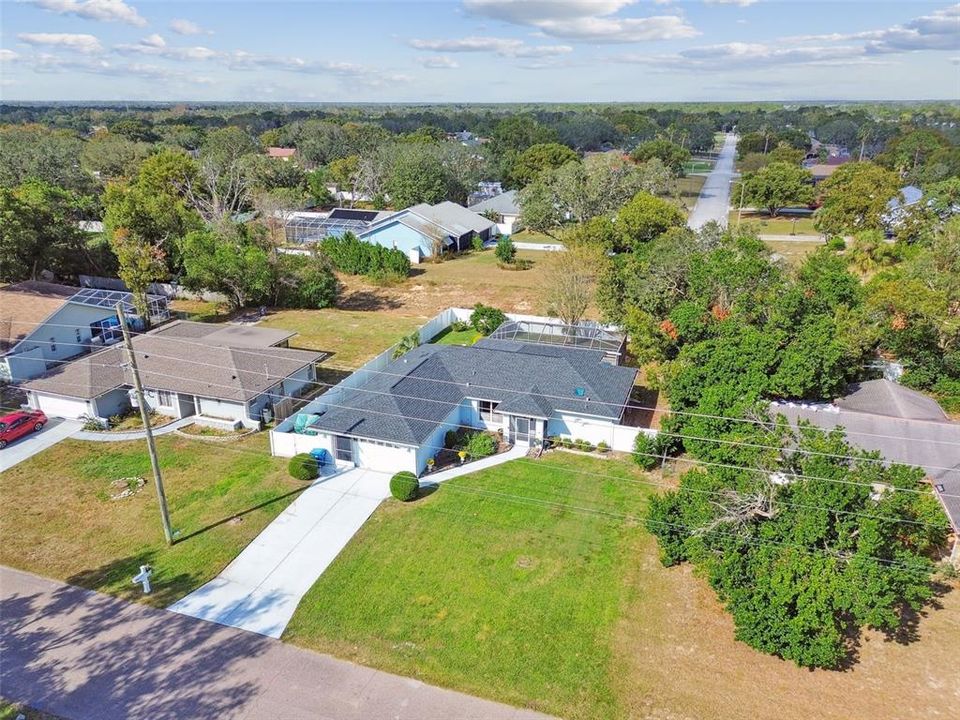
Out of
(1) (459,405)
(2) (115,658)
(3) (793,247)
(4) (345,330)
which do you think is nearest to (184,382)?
(1) (459,405)

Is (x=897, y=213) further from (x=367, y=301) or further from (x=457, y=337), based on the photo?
(x=367, y=301)

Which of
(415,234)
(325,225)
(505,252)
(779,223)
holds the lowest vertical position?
(505,252)

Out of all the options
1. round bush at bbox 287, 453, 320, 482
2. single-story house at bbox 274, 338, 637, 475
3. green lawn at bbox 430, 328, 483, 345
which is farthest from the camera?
green lawn at bbox 430, 328, 483, 345

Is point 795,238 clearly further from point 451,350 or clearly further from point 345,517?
point 345,517

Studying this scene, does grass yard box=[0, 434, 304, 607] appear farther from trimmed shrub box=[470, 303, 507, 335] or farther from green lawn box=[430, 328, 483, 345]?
trimmed shrub box=[470, 303, 507, 335]

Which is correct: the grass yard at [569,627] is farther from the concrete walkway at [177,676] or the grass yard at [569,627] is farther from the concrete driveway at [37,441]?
the concrete driveway at [37,441]

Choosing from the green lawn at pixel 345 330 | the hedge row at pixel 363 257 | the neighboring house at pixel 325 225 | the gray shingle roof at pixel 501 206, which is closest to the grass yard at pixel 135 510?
the green lawn at pixel 345 330

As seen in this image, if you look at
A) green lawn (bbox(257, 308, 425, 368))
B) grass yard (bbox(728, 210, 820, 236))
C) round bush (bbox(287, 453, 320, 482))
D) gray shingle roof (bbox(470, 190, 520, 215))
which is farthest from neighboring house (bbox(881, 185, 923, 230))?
round bush (bbox(287, 453, 320, 482))
